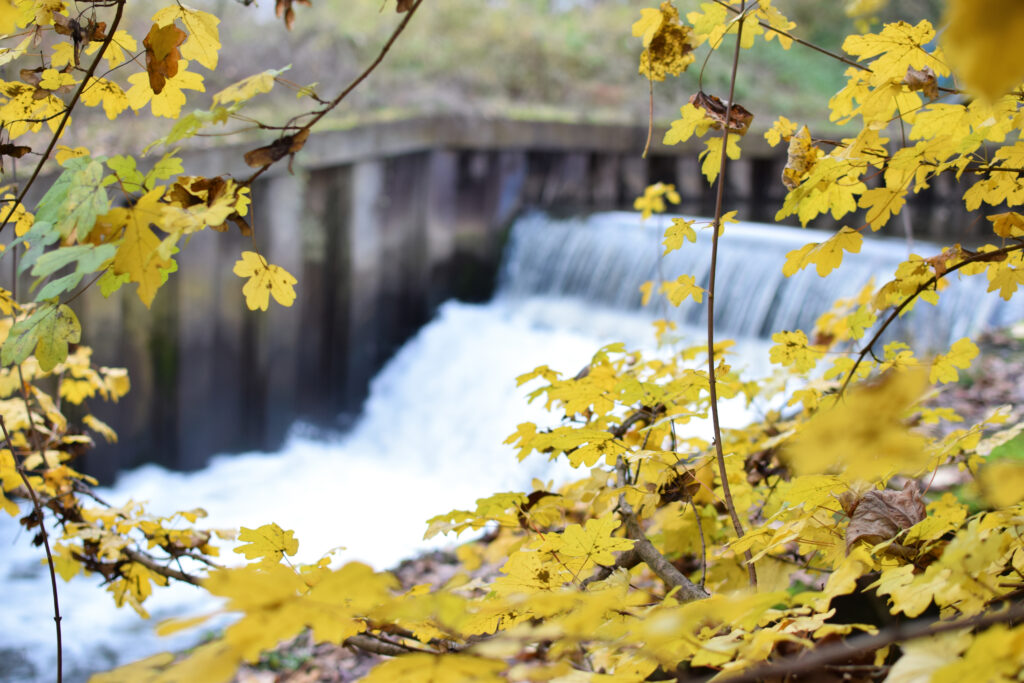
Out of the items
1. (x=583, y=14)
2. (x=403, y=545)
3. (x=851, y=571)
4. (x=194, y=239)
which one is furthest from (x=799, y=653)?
(x=583, y=14)

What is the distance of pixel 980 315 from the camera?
5.17 m

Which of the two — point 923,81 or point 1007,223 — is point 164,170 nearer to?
point 923,81

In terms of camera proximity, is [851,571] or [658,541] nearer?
[851,571]

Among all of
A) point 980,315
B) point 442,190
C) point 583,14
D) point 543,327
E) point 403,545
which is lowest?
point 403,545

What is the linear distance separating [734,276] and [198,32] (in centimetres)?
573

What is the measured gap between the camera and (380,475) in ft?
21.6

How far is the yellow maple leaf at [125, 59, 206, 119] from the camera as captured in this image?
46.7 inches

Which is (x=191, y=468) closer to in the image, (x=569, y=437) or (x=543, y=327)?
(x=543, y=327)

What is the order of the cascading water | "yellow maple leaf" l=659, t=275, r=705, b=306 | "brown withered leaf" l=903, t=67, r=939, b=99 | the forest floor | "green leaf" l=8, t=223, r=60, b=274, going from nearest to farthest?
"green leaf" l=8, t=223, r=60, b=274 < "brown withered leaf" l=903, t=67, r=939, b=99 < "yellow maple leaf" l=659, t=275, r=705, b=306 < the forest floor < the cascading water

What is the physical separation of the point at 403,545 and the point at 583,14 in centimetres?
1140

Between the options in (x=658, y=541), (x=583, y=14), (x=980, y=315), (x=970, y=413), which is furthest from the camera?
(x=583, y=14)

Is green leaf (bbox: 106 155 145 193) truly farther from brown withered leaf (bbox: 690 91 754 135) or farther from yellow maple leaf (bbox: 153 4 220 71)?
brown withered leaf (bbox: 690 91 754 135)

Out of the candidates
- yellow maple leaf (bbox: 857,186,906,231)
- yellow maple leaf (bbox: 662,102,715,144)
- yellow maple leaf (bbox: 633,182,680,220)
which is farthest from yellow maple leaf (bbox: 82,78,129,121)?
yellow maple leaf (bbox: 633,182,680,220)

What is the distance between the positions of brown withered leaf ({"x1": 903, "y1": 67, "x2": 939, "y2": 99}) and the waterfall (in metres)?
3.62
